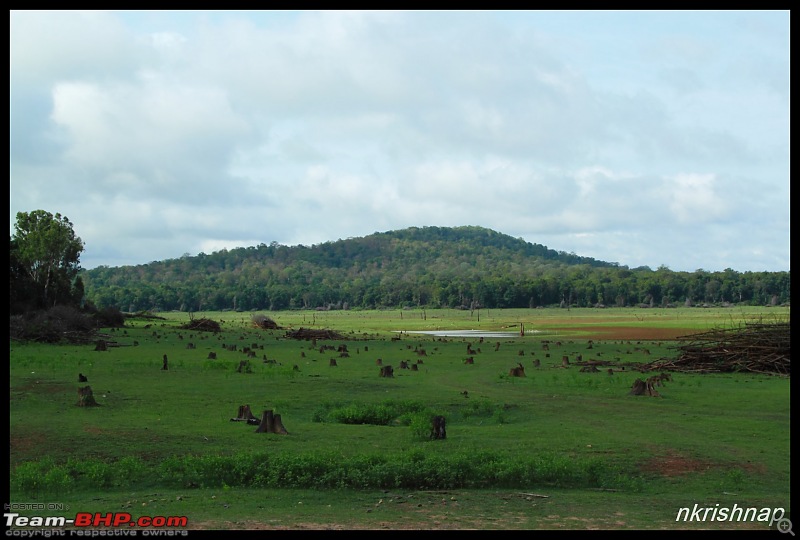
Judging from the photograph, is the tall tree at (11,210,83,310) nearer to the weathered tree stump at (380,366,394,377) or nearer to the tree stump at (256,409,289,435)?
the weathered tree stump at (380,366,394,377)

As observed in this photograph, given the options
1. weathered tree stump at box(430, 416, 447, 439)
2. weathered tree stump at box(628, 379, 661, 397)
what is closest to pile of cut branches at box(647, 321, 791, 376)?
weathered tree stump at box(628, 379, 661, 397)

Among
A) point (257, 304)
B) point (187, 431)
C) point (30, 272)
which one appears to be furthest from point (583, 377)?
point (257, 304)

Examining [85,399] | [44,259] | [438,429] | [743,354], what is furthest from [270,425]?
[44,259]

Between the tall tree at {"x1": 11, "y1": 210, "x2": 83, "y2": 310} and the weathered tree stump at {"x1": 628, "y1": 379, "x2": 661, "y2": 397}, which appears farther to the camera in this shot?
the tall tree at {"x1": 11, "y1": 210, "x2": 83, "y2": 310}

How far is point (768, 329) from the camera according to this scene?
30594 mm

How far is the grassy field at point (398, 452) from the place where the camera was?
34.3 ft

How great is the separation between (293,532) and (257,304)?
154229 millimetres

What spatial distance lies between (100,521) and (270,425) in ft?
19.6

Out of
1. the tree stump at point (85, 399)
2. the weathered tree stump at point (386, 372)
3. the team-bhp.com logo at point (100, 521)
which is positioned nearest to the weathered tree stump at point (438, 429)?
the team-bhp.com logo at point (100, 521)

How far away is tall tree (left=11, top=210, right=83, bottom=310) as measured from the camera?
57.9 metres

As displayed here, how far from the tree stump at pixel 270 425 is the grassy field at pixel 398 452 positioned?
20 cm

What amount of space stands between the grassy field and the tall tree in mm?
35852

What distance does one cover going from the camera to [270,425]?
15.5m

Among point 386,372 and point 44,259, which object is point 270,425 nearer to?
point 386,372
